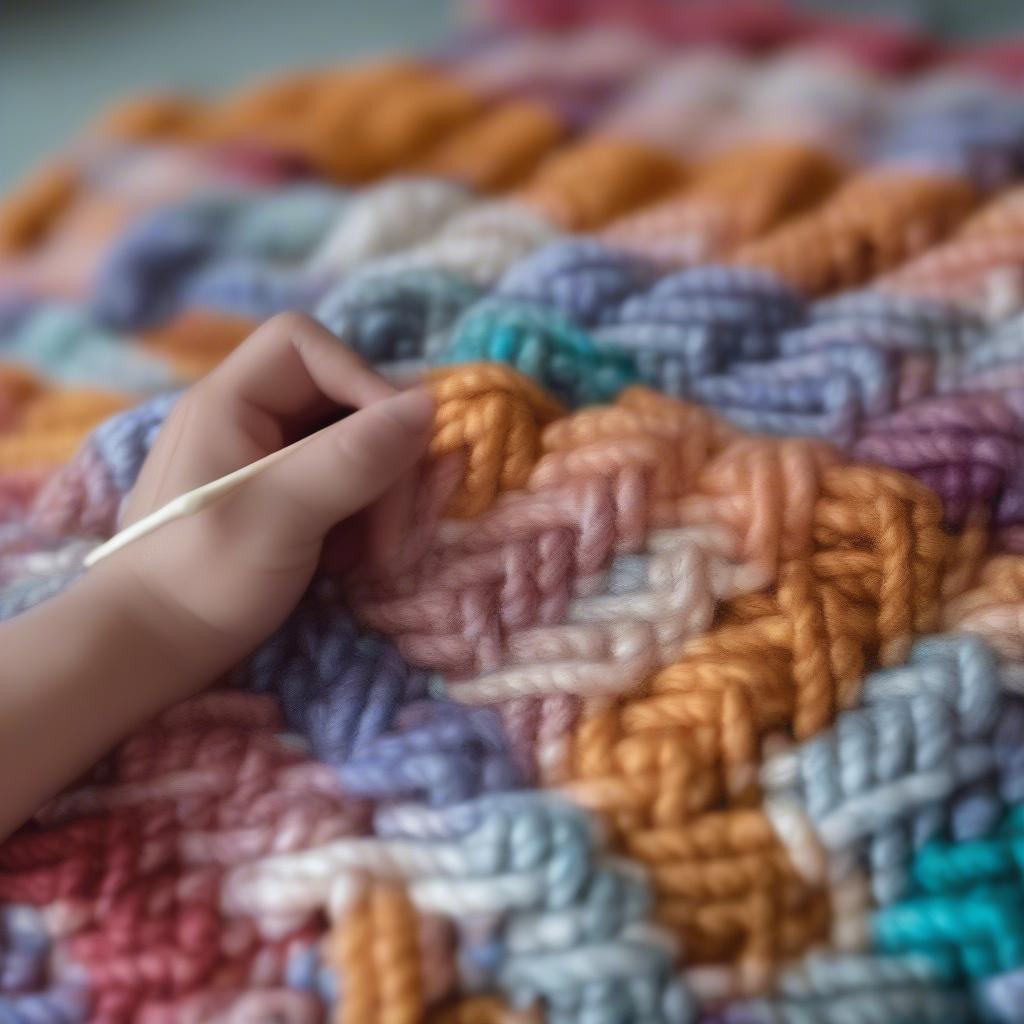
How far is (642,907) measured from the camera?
49 cm

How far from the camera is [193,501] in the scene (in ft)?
1.70

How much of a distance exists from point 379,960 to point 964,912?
0.25 metres

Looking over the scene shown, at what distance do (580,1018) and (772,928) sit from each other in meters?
0.09

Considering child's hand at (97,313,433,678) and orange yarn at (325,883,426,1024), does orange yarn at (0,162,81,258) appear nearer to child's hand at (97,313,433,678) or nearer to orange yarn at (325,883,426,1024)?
child's hand at (97,313,433,678)

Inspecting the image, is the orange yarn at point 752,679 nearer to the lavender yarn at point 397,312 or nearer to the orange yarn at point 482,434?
the orange yarn at point 482,434

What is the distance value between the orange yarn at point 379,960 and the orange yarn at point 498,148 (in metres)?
0.63

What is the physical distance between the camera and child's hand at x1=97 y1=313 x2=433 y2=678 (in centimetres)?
53

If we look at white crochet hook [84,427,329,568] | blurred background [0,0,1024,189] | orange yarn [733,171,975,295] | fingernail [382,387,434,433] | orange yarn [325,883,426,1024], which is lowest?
orange yarn [325,883,426,1024]

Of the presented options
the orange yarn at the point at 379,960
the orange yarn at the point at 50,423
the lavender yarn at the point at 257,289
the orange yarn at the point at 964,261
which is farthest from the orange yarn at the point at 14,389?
the orange yarn at the point at 964,261

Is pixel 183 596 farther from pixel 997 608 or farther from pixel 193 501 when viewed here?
pixel 997 608

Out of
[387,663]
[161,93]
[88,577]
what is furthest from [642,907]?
[161,93]

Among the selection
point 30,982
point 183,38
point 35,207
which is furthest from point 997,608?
point 183,38

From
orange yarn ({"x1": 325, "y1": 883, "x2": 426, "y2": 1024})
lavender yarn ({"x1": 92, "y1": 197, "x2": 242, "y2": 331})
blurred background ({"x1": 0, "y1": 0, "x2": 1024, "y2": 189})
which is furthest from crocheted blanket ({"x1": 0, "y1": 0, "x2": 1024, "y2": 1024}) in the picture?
blurred background ({"x1": 0, "y1": 0, "x2": 1024, "y2": 189})

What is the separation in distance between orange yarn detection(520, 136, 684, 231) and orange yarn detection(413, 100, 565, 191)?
2 cm
